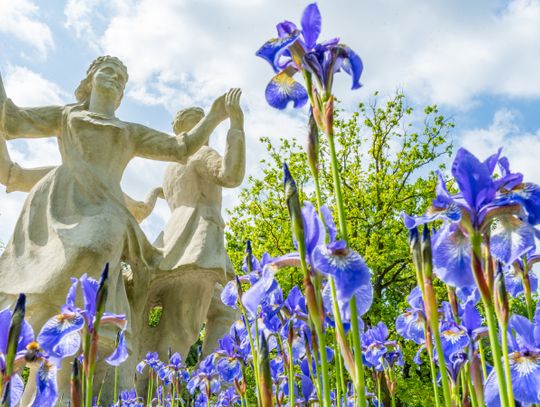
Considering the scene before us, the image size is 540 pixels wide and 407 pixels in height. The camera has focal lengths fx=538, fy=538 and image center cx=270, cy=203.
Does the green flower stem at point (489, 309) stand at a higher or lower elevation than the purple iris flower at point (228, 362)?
lower

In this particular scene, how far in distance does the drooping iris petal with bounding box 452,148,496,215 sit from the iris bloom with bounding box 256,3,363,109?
0.99 ft

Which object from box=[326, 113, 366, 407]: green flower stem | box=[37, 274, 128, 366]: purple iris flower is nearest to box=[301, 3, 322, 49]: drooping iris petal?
box=[326, 113, 366, 407]: green flower stem

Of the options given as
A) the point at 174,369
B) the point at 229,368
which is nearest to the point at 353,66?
the point at 229,368

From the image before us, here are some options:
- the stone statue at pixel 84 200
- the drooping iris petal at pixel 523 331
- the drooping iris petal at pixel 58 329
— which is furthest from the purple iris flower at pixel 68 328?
the stone statue at pixel 84 200

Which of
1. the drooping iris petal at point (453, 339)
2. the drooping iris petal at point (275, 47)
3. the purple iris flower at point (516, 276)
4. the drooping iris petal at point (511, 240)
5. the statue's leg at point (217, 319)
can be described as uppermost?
the statue's leg at point (217, 319)

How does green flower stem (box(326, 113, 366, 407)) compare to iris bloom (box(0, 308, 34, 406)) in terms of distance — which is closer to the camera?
green flower stem (box(326, 113, 366, 407))

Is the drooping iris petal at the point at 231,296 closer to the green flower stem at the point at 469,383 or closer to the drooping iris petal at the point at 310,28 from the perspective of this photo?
the green flower stem at the point at 469,383

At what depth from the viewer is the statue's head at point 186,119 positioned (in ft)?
21.5

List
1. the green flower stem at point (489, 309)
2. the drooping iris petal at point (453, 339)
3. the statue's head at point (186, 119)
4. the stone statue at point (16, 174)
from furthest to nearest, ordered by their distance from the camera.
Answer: the statue's head at point (186, 119) → the stone statue at point (16, 174) → the drooping iris petal at point (453, 339) → the green flower stem at point (489, 309)

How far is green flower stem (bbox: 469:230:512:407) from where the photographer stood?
0.80 metres

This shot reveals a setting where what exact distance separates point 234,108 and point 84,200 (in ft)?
5.70

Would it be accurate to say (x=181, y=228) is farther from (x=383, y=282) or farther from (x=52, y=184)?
(x=383, y=282)

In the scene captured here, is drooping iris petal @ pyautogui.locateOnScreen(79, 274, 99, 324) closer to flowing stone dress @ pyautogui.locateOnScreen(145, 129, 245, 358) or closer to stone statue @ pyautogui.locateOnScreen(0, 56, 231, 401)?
stone statue @ pyautogui.locateOnScreen(0, 56, 231, 401)

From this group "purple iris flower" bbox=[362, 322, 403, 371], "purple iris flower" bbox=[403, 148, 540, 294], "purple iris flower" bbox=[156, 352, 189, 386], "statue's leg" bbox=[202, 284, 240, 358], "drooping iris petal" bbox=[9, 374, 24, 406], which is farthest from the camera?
"statue's leg" bbox=[202, 284, 240, 358]
